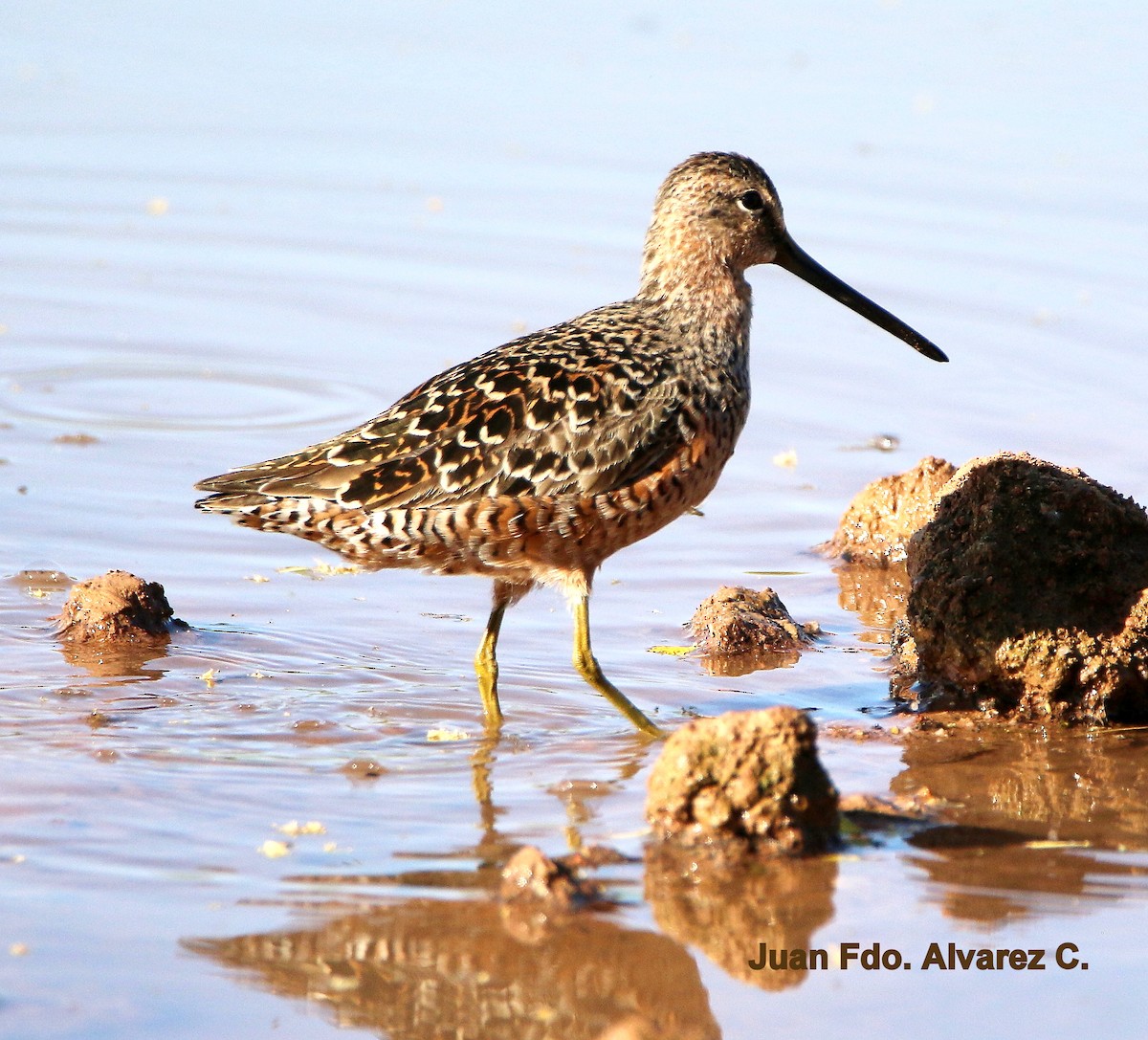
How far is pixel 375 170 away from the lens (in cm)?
1212

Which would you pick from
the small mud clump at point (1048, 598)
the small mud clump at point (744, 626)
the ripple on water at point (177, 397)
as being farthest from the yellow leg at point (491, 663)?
the ripple on water at point (177, 397)

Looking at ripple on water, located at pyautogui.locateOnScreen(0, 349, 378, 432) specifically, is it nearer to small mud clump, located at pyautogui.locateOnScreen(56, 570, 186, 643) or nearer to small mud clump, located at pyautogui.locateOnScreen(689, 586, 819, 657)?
small mud clump, located at pyautogui.locateOnScreen(56, 570, 186, 643)

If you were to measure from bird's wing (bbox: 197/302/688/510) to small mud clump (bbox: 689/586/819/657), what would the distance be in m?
1.01

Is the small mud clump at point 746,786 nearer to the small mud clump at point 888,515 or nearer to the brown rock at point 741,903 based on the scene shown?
the brown rock at point 741,903

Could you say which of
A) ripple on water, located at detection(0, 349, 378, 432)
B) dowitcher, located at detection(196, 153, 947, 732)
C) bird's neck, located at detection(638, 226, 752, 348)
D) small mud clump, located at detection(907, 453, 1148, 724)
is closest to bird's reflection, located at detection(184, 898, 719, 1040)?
dowitcher, located at detection(196, 153, 947, 732)

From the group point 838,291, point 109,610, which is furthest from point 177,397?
point 838,291

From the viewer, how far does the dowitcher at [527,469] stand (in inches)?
218

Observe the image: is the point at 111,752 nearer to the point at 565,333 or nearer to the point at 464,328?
the point at 565,333

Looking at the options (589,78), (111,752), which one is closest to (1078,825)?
(111,752)

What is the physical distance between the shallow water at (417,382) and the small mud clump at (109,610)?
14cm

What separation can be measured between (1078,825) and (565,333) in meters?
2.24

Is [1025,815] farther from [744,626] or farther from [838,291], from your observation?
[838,291]

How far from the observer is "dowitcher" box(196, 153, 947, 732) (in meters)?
5.53

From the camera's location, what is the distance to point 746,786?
4.55 m
